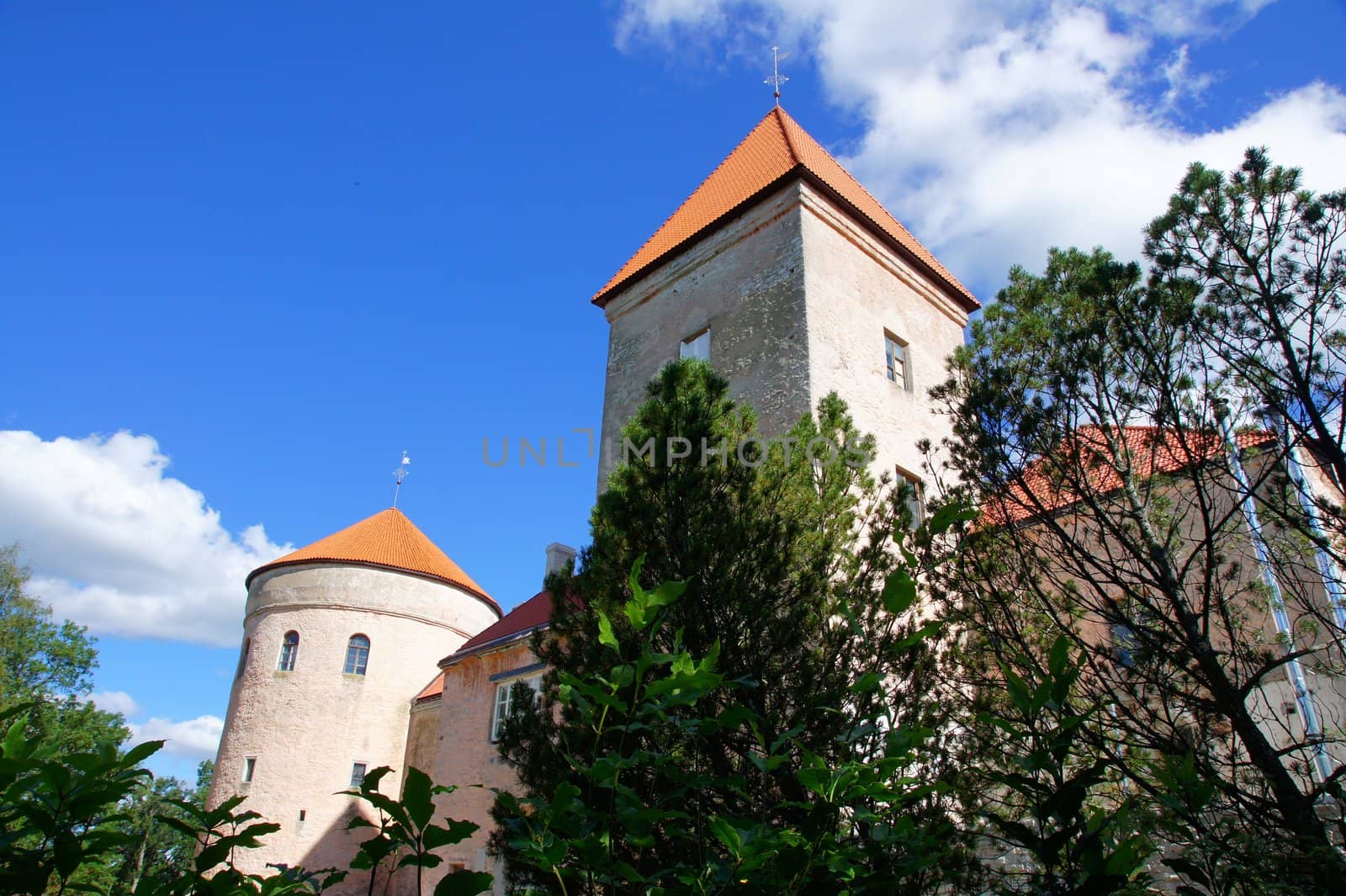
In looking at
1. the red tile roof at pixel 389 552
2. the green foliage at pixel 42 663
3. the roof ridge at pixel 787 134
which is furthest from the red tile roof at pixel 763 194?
the green foliage at pixel 42 663

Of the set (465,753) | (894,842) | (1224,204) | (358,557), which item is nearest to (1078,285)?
(1224,204)

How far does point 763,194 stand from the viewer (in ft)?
38.1

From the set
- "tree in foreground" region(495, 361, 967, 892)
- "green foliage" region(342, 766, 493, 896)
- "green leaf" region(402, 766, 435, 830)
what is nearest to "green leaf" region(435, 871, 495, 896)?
"green foliage" region(342, 766, 493, 896)

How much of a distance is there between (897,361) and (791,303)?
213 centimetres

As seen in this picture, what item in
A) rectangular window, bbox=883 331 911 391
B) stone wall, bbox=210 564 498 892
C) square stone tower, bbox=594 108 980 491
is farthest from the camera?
stone wall, bbox=210 564 498 892

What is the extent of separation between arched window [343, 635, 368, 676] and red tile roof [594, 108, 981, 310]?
42.0 feet

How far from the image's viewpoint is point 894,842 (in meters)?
1.46

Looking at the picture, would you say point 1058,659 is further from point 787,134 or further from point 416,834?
point 787,134

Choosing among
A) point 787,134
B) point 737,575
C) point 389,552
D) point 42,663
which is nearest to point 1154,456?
point 737,575

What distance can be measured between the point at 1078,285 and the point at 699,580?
3.54 meters

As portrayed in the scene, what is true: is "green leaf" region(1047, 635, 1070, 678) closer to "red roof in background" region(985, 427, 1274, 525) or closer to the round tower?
"red roof in background" region(985, 427, 1274, 525)

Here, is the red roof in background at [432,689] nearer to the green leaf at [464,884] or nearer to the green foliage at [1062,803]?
the green leaf at [464,884]

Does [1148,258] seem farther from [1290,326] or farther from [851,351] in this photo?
[851,351]

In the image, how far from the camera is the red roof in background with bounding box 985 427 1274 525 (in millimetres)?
5383
